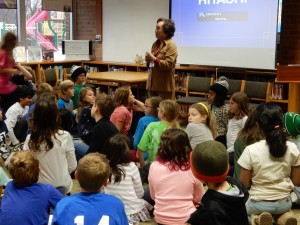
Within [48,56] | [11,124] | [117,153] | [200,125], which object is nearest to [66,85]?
[11,124]

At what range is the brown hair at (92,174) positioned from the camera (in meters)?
2.18

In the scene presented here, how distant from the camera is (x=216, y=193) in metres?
1.87

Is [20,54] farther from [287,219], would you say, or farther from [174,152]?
[287,219]

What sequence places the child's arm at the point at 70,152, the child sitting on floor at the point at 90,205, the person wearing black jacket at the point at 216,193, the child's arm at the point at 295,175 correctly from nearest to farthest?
the person wearing black jacket at the point at 216,193 → the child sitting on floor at the point at 90,205 → the child's arm at the point at 295,175 → the child's arm at the point at 70,152

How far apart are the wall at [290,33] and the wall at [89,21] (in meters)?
4.02

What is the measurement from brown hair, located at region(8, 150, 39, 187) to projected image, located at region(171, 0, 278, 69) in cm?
495

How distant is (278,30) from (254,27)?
1.43 ft

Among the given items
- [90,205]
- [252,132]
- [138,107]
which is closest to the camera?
[90,205]

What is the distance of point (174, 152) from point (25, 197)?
1.06 meters

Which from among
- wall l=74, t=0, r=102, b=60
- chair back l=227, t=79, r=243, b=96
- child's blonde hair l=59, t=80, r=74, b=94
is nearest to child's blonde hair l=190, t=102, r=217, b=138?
child's blonde hair l=59, t=80, r=74, b=94

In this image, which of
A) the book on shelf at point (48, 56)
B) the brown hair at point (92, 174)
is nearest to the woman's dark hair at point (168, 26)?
the brown hair at point (92, 174)

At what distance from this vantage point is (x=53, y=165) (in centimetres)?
315

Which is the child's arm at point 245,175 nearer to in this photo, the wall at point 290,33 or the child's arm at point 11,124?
the child's arm at point 11,124

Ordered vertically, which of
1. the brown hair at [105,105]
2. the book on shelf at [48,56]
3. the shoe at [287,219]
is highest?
the book on shelf at [48,56]
